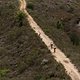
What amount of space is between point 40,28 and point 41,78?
16846mm

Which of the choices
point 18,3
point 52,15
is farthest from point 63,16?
point 18,3

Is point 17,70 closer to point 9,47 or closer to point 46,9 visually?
point 9,47

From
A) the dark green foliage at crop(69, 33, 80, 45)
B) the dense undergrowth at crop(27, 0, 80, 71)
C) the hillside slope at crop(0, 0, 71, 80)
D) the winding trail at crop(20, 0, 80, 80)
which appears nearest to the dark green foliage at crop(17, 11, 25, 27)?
the hillside slope at crop(0, 0, 71, 80)

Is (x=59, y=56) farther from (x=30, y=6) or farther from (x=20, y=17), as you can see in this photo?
(x=30, y=6)

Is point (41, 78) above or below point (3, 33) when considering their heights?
above

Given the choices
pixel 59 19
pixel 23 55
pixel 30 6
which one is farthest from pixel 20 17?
pixel 23 55

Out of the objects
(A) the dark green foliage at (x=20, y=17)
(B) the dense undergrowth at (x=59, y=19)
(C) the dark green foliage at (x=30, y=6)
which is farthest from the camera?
(C) the dark green foliage at (x=30, y=6)

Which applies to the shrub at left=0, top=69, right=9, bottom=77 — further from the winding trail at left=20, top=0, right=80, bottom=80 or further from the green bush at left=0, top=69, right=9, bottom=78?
the winding trail at left=20, top=0, right=80, bottom=80

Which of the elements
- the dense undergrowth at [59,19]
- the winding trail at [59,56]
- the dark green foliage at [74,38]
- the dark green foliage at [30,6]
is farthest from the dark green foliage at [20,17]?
the dark green foliage at [30,6]

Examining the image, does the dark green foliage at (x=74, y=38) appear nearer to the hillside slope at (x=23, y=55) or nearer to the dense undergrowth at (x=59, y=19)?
the dense undergrowth at (x=59, y=19)

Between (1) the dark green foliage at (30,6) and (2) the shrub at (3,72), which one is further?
(1) the dark green foliage at (30,6)

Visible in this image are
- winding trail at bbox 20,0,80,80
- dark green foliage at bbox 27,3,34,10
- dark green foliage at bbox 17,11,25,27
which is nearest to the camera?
winding trail at bbox 20,0,80,80

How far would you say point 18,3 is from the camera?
177ft

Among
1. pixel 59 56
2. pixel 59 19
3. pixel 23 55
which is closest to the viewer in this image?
pixel 59 56
